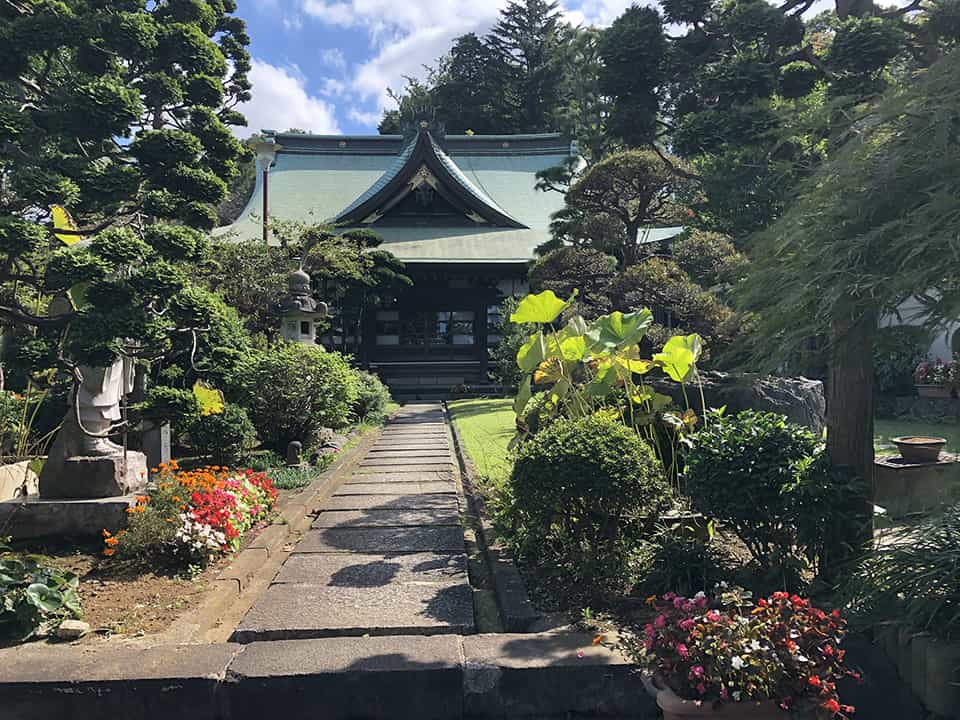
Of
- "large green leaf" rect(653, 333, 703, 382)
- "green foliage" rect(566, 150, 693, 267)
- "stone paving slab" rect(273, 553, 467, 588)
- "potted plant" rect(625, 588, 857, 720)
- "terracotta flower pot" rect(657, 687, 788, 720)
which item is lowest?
"stone paving slab" rect(273, 553, 467, 588)

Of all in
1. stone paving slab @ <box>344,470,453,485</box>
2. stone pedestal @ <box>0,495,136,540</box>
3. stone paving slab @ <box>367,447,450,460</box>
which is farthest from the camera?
stone paving slab @ <box>367,447,450,460</box>

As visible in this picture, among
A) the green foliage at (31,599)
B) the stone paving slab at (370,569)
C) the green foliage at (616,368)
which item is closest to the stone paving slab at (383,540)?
the stone paving slab at (370,569)

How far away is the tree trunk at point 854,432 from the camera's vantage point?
3322 mm

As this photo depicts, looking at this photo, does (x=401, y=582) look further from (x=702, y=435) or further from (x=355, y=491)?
(x=355, y=491)

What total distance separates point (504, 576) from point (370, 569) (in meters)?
1.08

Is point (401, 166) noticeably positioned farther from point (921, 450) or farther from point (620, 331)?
point (921, 450)

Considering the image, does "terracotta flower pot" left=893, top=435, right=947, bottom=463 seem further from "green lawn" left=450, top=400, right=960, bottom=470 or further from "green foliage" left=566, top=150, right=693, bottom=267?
"green foliage" left=566, top=150, right=693, bottom=267

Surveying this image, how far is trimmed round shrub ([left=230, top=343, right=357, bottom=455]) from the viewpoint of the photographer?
29.7 feet

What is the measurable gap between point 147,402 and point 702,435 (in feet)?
13.1

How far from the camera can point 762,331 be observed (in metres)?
2.84

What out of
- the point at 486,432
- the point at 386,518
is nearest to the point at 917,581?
the point at 386,518

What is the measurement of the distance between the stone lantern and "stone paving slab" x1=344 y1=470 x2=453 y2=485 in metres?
3.58

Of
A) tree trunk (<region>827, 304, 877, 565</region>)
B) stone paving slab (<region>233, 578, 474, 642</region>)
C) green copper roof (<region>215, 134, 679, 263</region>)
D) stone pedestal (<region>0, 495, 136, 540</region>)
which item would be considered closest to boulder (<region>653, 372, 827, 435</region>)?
tree trunk (<region>827, 304, 877, 565</region>)

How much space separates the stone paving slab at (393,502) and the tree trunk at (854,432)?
12.5 feet
